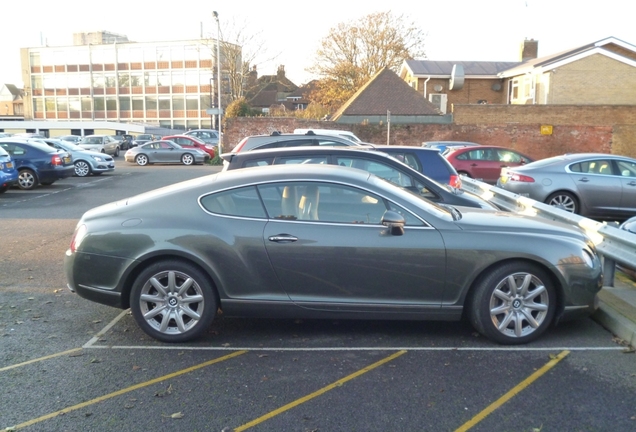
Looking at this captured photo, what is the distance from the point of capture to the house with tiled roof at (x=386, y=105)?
39.1m

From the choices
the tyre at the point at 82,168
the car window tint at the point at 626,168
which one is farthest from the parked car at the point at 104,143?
the car window tint at the point at 626,168

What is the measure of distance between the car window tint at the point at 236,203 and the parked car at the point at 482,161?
15.8 metres

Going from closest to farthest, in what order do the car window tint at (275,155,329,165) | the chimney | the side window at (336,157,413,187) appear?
1. the car window tint at (275,155,329,165)
2. the side window at (336,157,413,187)
3. the chimney

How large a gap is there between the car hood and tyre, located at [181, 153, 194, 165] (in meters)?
28.7

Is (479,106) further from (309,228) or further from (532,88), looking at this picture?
(309,228)

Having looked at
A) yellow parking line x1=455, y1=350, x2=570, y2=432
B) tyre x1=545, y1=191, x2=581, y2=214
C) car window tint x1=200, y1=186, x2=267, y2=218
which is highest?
car window tint x1=200, y1=186, x2=267, y2=218

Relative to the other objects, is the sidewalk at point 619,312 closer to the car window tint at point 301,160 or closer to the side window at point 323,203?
the side window at point 323,203

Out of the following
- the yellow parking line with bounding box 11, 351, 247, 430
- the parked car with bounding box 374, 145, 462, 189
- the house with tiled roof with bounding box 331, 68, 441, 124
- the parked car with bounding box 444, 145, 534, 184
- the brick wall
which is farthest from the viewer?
the house with tiled roof with bounding box 331, 68, 441, 124

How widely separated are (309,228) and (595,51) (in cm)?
4007

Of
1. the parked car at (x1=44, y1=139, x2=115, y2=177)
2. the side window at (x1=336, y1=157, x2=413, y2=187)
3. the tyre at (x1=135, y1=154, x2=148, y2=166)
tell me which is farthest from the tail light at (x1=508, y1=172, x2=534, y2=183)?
the tyre at (x1=135, y1=154, x2=148, y2=166)

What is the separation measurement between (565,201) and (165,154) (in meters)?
24.5

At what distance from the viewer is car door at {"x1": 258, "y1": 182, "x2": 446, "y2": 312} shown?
17.2 ft

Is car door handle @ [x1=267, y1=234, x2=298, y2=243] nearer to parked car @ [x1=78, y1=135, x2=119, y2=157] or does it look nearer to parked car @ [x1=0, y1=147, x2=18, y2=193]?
parked car @ [x1=0, y1=147, x2=18, y2=193]

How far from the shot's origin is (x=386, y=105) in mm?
40062
